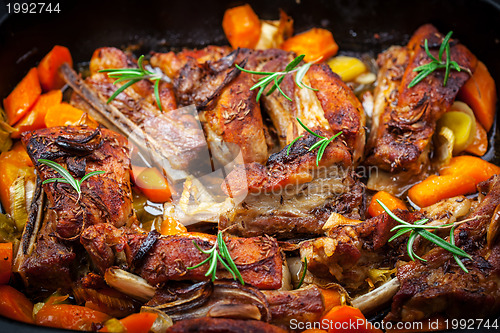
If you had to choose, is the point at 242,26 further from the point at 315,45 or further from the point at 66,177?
the point at 66,177

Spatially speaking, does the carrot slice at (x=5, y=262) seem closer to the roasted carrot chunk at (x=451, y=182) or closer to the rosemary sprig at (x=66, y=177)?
the rosemary sprig at (x=66, y=177)

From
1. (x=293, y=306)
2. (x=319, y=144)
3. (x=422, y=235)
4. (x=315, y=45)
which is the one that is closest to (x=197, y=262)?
(x=293, y=306)

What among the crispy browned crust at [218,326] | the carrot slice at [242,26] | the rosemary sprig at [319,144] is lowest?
the crispy browned crust at [218,326]

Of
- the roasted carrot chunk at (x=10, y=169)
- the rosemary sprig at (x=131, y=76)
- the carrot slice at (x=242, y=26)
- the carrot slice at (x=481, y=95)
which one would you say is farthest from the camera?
the carrot slice at (x=242, y=26)

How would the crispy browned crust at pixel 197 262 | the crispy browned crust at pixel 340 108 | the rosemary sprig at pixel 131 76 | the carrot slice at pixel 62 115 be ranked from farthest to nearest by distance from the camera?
1. the carrot slice at pixel 62 115
2. the rosemary sprig at pixel 131 76
3. the crispy browned crust at pixel 340 108
4. the crispy browned crust at pixel 197 262

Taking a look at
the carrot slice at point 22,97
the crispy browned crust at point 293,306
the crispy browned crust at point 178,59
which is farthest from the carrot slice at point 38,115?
the crispy browned crust at point 293,306

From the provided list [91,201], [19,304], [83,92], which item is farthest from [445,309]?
[83,92]
